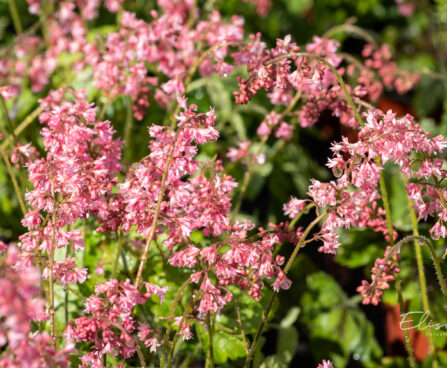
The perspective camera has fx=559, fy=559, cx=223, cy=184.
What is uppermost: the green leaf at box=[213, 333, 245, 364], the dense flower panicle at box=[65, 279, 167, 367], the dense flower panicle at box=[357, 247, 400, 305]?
the dense flower panicle at box=[65, 279, 167, 367]

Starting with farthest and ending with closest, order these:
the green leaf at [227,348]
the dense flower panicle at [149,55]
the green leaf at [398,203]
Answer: the green leaf at [398,203], the dense flower panicle at [149,55], the green leaf at [227,348]

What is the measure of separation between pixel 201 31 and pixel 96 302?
1065 millimetres

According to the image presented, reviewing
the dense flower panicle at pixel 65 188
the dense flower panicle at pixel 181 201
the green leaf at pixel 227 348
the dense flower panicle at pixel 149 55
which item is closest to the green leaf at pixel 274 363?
the green leaf at pixel 227 348

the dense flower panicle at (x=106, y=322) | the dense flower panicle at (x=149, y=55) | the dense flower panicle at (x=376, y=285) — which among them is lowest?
the dense flower panicle at (x=376, y=285)

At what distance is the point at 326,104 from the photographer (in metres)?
1.43

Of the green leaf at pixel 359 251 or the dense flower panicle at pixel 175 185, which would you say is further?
the green leaf at pixel 359 251

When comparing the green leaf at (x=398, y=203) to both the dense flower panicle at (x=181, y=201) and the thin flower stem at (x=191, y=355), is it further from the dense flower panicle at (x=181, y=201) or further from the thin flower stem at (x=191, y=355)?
the thin flower stem at (x=191, y=355)

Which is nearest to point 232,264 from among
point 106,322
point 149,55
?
point 106,322

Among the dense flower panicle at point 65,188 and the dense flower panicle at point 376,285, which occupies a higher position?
the dense flower panicle at point 65,188

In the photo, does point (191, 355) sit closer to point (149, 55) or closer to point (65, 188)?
point (65, 188)

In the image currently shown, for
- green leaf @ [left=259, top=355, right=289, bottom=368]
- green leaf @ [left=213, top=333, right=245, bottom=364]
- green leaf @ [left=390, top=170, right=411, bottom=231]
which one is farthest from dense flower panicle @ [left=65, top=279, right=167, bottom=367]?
green leaf @ [left=390, top=170, right=411, bottom=231]

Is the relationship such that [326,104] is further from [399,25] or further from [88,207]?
[399,25]

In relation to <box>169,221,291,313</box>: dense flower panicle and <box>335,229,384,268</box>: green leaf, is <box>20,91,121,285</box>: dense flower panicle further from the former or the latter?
<box>335,229,384,268</box>: green leaf

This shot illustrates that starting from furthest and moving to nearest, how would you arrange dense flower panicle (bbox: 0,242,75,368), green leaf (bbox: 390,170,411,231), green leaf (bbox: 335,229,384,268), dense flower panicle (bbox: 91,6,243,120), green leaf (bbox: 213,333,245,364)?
1. green leaf (bbox: 390,170,411,231)
2. green leaf (bbox: 335,229,384,268)
3. dense flower panicle (bbox: 91,6,243,120)
4. green leaf (bbox: 213,333,245,364)
5. dense flower panicle (bbox: 0,242,75,368)
